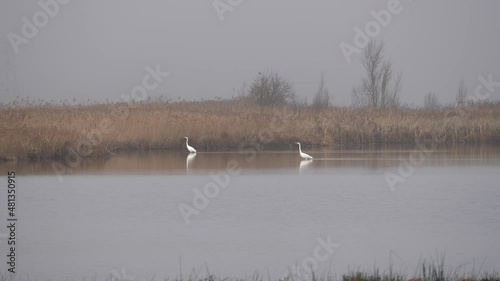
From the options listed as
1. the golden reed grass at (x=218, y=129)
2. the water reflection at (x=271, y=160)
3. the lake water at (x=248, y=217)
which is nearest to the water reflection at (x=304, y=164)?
the water reflection at (x=271, y=160)

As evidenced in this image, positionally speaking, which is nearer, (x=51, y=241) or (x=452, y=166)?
(x=51, y=241)

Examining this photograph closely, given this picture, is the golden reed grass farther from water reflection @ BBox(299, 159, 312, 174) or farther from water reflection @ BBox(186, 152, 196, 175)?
water reflection @ BBox(299, 159, 312, 174)

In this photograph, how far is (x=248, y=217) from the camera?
36.7 ft

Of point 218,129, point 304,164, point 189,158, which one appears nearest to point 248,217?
point 304,164

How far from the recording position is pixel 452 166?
18.7 m

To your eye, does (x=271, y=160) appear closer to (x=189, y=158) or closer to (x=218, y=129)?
(x=189, y=158)

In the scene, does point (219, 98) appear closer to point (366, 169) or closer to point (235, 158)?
point (235, 158)

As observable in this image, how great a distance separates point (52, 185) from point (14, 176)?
114 centimetres

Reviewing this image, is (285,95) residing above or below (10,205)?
above

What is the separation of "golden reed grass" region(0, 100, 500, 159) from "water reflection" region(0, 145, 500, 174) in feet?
1.62

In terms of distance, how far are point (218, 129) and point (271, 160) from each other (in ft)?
13.7

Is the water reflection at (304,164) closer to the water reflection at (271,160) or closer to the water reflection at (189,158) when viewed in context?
the water reflection at (271,160)

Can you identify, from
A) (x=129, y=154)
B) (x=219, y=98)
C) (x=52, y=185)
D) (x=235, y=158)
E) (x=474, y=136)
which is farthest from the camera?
(x=219, y=98)

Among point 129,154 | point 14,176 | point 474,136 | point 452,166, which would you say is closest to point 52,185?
point 14,176
